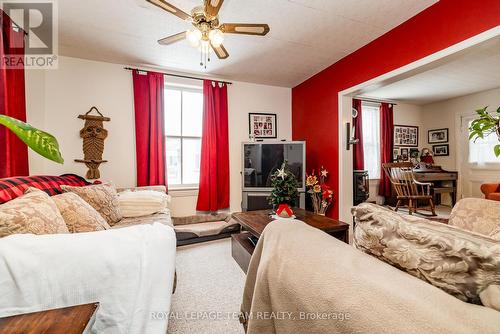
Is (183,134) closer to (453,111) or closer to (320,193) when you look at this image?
(320,193)

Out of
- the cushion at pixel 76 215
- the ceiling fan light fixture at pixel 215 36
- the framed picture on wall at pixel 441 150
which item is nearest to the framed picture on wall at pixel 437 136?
the framed picture on wall at pixel 441 150

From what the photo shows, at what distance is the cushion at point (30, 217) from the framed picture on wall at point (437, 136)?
6.96 meters

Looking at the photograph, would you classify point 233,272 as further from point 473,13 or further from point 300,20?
point 473,13

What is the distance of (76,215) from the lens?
1393 millimetres

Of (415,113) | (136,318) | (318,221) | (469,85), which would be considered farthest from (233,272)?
(415,113)

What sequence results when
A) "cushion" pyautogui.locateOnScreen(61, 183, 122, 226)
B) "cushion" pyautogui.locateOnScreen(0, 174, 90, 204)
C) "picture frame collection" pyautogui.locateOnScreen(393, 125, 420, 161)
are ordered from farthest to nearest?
"picture frame collection" pyautogui.locateOnScreen(393, 125, 420, 161), "cushion" pyautogui.locateOnScreen(61, 183, 122, 226), "cushion" pyautogui.locateOnScreen(0, 174, 90, 204)

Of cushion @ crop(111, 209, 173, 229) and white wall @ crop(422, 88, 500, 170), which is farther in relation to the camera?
white wall @ crop(422, 88, 500, 170)

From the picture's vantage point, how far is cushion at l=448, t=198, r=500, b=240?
135 cm

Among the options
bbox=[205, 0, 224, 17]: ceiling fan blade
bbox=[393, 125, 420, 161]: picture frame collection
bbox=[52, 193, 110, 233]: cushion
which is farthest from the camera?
bbox=[393, 125, 420, 161]: picture frame collection

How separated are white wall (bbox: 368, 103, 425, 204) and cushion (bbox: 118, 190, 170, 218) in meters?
4.62

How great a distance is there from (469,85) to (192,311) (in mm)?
5902

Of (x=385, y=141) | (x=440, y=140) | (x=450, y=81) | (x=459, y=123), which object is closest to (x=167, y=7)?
(x=450, y=81)

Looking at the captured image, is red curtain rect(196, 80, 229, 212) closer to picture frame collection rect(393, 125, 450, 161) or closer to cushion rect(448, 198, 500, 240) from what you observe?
cushion rect(448, 198, 500, 240)

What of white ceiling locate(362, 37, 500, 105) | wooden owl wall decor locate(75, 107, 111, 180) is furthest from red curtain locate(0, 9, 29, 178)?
white ceiling locate(362, 37, 500, 105)
